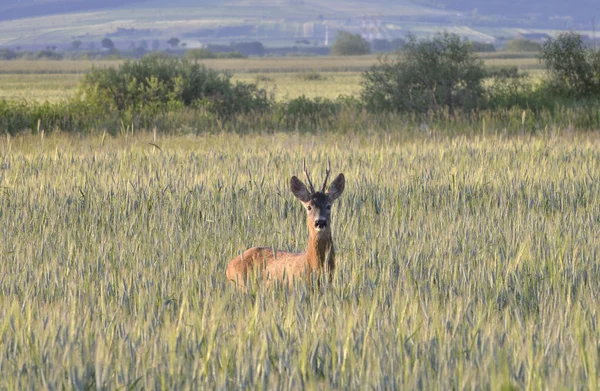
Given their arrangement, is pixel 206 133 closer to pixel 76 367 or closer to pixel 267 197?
pixel 267 197

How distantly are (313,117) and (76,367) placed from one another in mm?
17618

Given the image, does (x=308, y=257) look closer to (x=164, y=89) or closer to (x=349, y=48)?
(x=164, y=89)

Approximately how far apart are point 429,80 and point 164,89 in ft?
20.3

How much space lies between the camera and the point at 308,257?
20.4 ft

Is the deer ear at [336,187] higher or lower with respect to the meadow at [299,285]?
higher

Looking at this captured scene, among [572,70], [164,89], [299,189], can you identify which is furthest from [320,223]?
[572,70]

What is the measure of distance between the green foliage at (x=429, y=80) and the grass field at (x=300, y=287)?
29.0 ft

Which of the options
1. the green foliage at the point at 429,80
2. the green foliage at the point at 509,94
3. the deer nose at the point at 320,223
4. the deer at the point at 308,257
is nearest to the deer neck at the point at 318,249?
the deer at the point at 308,257

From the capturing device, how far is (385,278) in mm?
5902

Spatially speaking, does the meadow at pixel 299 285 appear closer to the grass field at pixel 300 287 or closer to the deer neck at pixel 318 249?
the grass field at pixel 300 287

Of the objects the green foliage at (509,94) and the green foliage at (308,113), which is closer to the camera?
the green foliage at (308,113)

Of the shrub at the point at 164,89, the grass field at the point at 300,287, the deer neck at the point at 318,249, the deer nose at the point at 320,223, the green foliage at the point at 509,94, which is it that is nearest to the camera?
the grass field at the point at 300,287

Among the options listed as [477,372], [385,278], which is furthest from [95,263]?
[477,372]

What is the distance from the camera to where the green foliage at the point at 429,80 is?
22.2m
